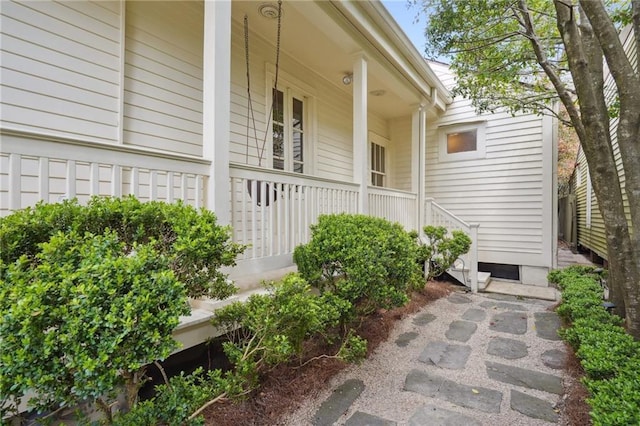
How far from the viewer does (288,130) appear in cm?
505

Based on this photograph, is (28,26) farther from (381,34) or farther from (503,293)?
(503,293)

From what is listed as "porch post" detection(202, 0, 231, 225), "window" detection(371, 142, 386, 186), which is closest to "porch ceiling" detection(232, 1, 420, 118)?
"porch post" detection(202, 0, 231, 225)

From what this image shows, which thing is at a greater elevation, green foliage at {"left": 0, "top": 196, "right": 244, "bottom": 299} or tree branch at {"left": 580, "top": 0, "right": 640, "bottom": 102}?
tree branch at {"left": 580, "top": 0, "right": 640, "bottom": 102}

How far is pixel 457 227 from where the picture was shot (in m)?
6.13

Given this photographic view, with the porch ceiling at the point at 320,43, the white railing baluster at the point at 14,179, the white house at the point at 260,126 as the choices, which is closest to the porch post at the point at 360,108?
the white house at the point at 260,126

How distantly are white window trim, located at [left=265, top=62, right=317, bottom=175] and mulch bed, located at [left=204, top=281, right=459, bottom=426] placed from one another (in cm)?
263

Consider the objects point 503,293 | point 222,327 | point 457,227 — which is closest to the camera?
point 222,327

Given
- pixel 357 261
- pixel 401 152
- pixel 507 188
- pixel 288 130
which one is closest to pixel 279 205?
pixel 357 261

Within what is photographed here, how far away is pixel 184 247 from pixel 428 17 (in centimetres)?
460

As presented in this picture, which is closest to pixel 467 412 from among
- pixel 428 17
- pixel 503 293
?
pixel 503 293

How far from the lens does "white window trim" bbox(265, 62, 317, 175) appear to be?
4.63 metres

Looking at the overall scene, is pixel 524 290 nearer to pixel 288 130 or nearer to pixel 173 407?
pixel 288 130

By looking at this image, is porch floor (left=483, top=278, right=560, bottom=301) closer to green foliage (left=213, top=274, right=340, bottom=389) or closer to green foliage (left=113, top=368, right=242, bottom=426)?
green foliage (left=213, top=274, right=340, bottom=389)

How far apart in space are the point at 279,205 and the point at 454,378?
2121mm
